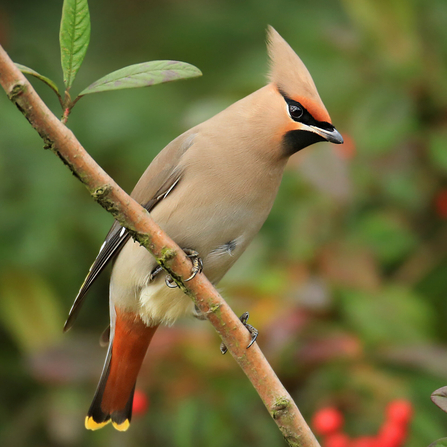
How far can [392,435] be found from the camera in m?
2.62

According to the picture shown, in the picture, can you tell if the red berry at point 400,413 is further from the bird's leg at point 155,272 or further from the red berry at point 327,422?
the bird's leg at point 155,272

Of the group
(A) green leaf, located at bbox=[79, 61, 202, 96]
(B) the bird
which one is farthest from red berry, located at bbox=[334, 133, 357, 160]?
(A) green leaf, located at bbox=[79, 61, 202, 96]

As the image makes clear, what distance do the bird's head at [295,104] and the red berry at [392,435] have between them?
3.53ft

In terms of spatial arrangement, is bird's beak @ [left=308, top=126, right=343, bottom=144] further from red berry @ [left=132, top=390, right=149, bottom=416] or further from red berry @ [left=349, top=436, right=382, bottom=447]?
red berry @ [left=132, top=390, right=149, bottom=416]

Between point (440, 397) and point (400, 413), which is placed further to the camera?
point (400, 413)

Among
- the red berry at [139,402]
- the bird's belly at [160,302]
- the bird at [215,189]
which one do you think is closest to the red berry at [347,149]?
the bird at [215,189]

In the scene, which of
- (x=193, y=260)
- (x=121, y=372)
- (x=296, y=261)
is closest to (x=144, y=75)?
(x=193, y=260)

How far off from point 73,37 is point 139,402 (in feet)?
6.35

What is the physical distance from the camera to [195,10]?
5.66 meters

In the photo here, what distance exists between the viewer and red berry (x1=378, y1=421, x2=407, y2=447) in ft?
8.59

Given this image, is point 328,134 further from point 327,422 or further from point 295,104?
point 327,422

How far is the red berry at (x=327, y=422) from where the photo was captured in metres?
2.71

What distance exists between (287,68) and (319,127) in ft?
0.85

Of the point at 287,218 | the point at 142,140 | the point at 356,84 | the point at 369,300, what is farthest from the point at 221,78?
the point at 369,300
